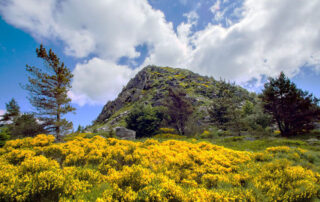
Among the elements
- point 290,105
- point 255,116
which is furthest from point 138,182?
point 255,116

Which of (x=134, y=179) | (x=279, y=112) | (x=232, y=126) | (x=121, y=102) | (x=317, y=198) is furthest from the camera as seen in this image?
(x=121, y=102)

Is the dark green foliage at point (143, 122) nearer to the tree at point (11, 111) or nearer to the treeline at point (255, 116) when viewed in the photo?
the treeline at point (255, 116)

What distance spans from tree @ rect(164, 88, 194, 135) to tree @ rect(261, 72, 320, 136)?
12.8m

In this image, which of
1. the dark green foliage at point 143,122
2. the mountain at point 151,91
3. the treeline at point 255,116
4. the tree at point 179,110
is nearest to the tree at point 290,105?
the treeline at point 255,116

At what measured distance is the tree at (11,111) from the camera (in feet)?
103

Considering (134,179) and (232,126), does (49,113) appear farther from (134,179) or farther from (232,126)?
(232,126)

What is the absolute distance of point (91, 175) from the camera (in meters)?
3.99

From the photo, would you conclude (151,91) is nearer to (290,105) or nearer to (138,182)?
(290,105)

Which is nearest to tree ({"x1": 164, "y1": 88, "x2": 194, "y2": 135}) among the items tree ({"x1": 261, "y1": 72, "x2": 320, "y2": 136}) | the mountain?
tree ({"x1": 261, "y1": 72, "x2": 320, "y2": 136})

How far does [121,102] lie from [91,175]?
68.8 meters

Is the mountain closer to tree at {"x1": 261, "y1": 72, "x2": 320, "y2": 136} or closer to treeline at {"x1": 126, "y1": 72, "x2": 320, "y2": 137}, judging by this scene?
treeline at {"x1": 126, "y1": 72, "x2": 320, "y2": 137}

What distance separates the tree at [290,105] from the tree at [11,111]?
167 feet

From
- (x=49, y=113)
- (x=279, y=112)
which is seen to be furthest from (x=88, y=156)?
(x=279, y=112)

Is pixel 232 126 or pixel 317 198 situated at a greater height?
pixel 232 126
